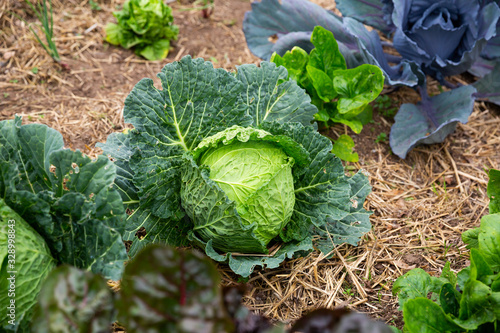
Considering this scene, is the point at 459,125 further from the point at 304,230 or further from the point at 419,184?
the point at 304,230

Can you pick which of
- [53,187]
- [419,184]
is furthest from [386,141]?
[53,187]

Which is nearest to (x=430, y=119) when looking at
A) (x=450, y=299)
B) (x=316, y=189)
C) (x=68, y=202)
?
(x=316, y=189)

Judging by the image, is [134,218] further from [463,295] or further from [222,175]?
[463,295]

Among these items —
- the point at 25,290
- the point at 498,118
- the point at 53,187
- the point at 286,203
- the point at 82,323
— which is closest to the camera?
the point at 82,323

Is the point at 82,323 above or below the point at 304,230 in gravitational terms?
above

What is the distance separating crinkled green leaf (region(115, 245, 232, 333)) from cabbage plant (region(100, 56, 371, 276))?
2.89 feet

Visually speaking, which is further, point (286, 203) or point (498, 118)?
point (498, 118)

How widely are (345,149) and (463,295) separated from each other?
1.61 meters

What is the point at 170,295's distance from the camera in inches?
47.9

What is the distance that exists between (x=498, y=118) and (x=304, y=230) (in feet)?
8.11

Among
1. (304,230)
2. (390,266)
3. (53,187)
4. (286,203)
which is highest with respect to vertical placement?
(53,187)

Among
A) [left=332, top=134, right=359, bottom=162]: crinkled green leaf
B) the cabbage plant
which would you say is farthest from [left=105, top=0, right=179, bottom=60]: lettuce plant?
[left=332, top=134, right=359, bottom=162]: crinkled green leaf

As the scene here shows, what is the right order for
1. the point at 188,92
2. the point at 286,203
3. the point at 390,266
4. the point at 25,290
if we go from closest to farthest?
the point at 25,290
the point at 286,203
the point at 188,92
the point at 390,266

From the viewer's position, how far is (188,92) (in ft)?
7.98
